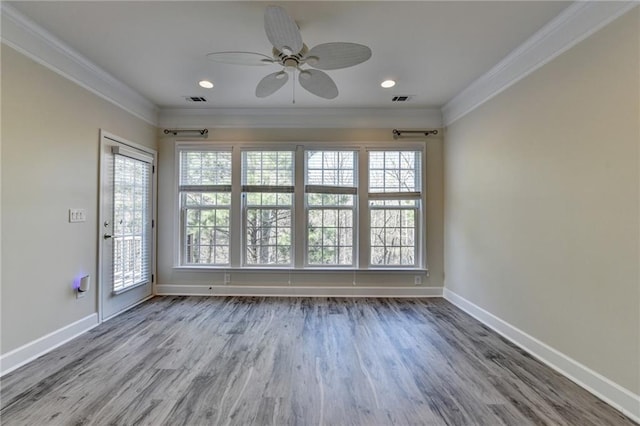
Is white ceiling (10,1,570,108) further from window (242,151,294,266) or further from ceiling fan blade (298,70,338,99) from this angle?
window (242,151,294,266)

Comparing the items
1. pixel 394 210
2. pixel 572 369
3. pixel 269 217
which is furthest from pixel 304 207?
pixel 572 369

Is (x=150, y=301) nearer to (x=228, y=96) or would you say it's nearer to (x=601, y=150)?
(x=228, y=96)

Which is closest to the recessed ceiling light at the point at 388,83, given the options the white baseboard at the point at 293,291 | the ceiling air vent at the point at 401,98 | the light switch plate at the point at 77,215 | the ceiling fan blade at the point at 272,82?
the ceiling air vent at the point at 401,98

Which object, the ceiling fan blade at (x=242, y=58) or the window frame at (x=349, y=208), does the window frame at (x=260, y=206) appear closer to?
the window frame at (x=349, y=208)

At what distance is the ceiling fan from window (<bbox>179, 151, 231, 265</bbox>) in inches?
82.1

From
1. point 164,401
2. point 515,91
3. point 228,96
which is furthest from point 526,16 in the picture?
point 164,401

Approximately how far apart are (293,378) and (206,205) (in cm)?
301

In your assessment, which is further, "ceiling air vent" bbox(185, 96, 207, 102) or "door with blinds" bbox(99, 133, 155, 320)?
"ceiling air vent" bbox(185, 96, 207, 102)

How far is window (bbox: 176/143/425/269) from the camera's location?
4289mm

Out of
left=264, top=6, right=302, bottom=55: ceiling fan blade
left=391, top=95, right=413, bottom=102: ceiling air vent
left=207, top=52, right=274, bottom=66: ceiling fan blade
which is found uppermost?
left=391, top=95, right=413, bottom=102: ceiling air vent

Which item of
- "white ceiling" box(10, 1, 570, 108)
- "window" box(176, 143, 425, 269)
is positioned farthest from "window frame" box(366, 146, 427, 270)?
"white ceiling" box(10, 1, 570, 108)

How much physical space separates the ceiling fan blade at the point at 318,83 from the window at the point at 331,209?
1669 millimetres

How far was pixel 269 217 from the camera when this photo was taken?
4.33 meters

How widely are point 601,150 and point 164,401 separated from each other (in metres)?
3.44
